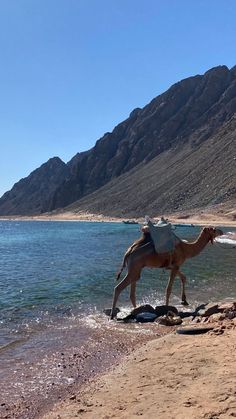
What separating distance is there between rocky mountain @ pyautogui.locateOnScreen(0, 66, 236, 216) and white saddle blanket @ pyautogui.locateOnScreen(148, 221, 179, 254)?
8456 cm

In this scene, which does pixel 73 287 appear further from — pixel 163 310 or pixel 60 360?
pixel 60 360

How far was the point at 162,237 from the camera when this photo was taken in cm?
1570

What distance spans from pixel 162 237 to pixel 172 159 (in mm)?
127845

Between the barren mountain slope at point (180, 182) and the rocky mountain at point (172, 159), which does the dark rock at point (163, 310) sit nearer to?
the barren mountain slope at point (180, 182)

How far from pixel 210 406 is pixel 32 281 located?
58.1 feet

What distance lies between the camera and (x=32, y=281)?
76.1 ft

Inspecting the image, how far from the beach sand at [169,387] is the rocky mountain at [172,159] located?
9148 cm

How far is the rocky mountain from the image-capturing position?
114125mm

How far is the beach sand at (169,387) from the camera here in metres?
6.36

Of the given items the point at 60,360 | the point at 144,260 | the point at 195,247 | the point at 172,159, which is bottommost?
the point at 60,360

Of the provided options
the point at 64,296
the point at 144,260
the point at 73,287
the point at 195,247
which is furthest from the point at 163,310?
the point at 73,287

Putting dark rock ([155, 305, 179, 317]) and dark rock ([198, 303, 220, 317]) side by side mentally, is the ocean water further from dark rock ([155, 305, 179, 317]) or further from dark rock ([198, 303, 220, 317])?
dark rock ([198, 303, 220, 317])

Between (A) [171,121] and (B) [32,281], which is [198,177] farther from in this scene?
(B) [32,281]

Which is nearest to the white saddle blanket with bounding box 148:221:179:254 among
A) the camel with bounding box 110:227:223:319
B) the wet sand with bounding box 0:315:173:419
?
the camel with bounding box 110:227:223:319
